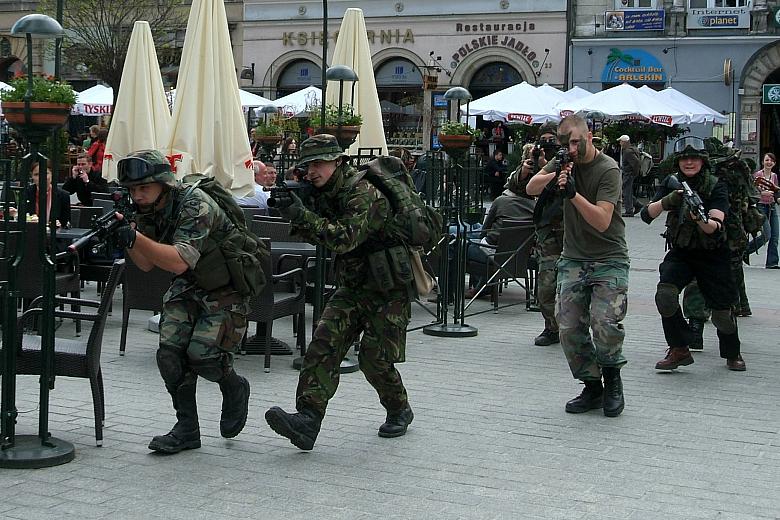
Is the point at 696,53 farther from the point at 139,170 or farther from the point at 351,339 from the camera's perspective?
the point at 139,170

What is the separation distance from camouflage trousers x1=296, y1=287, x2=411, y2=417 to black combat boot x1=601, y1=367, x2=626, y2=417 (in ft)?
5.08

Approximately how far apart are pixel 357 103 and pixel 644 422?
734cm

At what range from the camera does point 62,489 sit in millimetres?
5348

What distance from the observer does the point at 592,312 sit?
7.13m

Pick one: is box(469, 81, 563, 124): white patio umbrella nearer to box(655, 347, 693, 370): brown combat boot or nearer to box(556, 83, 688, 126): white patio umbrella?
box(556, 83, 688, 126): white patio umbrella

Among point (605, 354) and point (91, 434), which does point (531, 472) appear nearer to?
point (605, 354)

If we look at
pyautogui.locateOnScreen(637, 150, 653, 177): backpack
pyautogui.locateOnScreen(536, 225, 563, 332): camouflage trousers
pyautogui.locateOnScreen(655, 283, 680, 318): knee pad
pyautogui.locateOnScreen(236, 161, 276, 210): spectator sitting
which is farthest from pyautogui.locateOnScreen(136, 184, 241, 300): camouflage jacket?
pyautogui.locateOnScreen(637, 150, 653, 177): backpack

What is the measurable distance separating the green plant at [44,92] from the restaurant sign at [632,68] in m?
28.4

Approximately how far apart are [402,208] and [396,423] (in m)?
1.24

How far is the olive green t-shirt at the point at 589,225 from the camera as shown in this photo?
7055 mm

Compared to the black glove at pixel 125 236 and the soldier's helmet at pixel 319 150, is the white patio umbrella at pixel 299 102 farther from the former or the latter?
the black glove at pixel 125 236

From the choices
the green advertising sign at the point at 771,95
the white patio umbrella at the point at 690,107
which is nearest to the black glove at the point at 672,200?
the white patio umbrella at the point at 690,107

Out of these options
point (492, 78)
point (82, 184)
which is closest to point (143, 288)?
point (82, 184)

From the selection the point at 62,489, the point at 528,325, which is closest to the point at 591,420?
the point at 62,489
